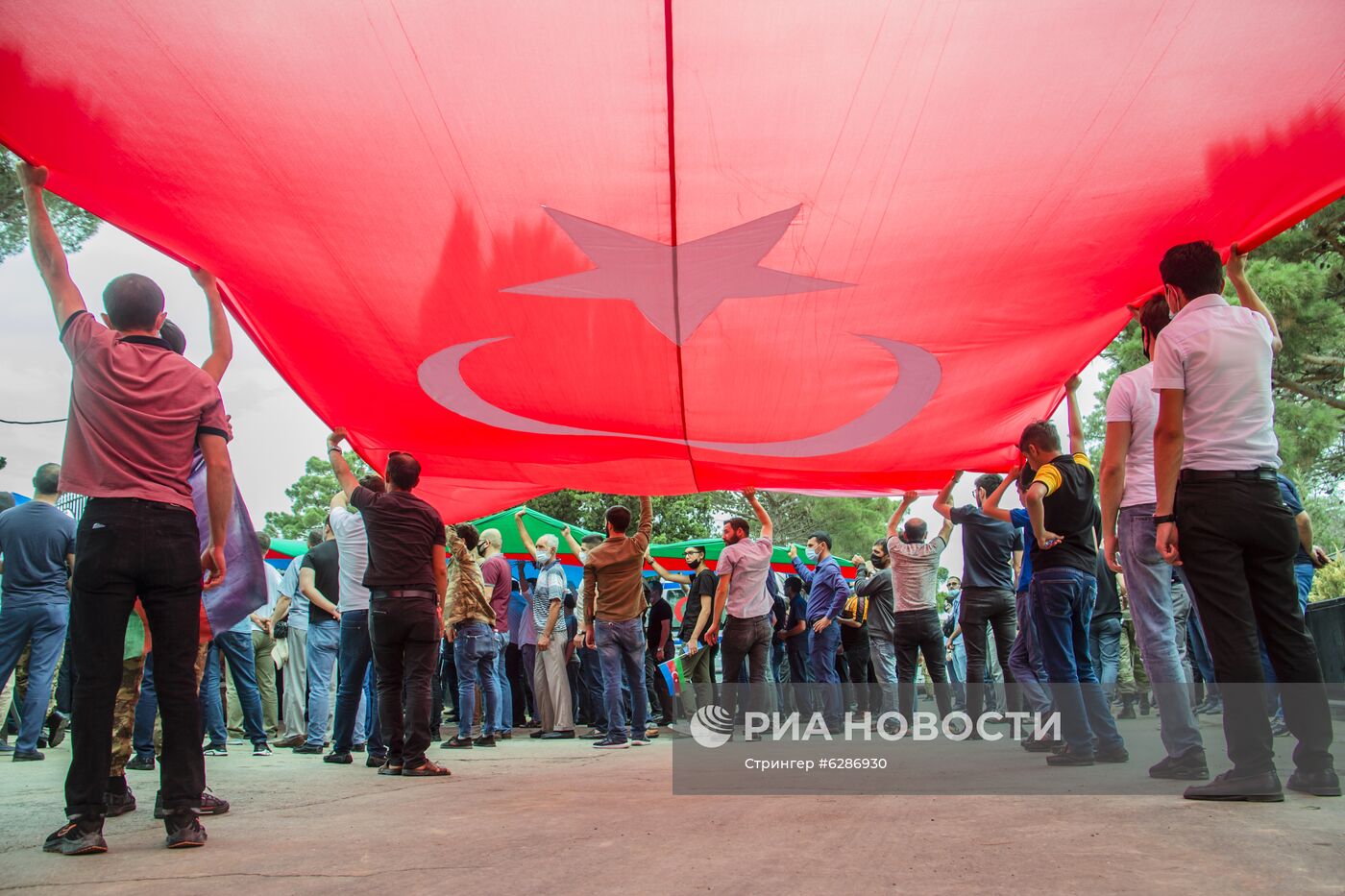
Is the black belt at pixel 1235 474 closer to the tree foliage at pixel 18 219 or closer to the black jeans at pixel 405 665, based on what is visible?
the black jeans at pixel 405 665

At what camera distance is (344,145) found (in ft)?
11.5

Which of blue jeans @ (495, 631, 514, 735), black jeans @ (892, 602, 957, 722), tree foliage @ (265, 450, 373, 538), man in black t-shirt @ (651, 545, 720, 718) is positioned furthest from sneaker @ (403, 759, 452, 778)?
tree foliage @ (265, 450, 373, 538)

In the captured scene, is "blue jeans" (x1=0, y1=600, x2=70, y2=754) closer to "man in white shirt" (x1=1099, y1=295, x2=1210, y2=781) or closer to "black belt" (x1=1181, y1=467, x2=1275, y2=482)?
"man in white shirt" (x1=1099, y1=295, x2=1210, y2=781)

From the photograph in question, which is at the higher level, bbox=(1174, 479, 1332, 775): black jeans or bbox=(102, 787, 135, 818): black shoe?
bbox=(1174, 479, 1332, 775): black jeans

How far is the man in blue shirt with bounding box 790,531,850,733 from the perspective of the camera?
848 centimetres

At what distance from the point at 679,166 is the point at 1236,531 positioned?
2.17 metres

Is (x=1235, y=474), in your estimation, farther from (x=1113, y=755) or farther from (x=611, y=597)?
(x=611, y=597)

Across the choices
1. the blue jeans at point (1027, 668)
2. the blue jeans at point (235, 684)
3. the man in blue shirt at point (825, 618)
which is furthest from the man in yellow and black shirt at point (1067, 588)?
the blue jeans at point (235, 684)

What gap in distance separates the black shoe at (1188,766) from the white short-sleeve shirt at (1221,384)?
117 cm

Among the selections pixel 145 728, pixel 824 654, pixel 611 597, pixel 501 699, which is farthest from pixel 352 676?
pixel 824 654

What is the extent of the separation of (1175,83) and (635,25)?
1.81m

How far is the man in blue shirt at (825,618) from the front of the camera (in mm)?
8477

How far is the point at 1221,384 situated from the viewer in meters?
3.04

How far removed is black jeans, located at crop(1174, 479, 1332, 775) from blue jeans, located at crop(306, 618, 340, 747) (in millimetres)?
5750
